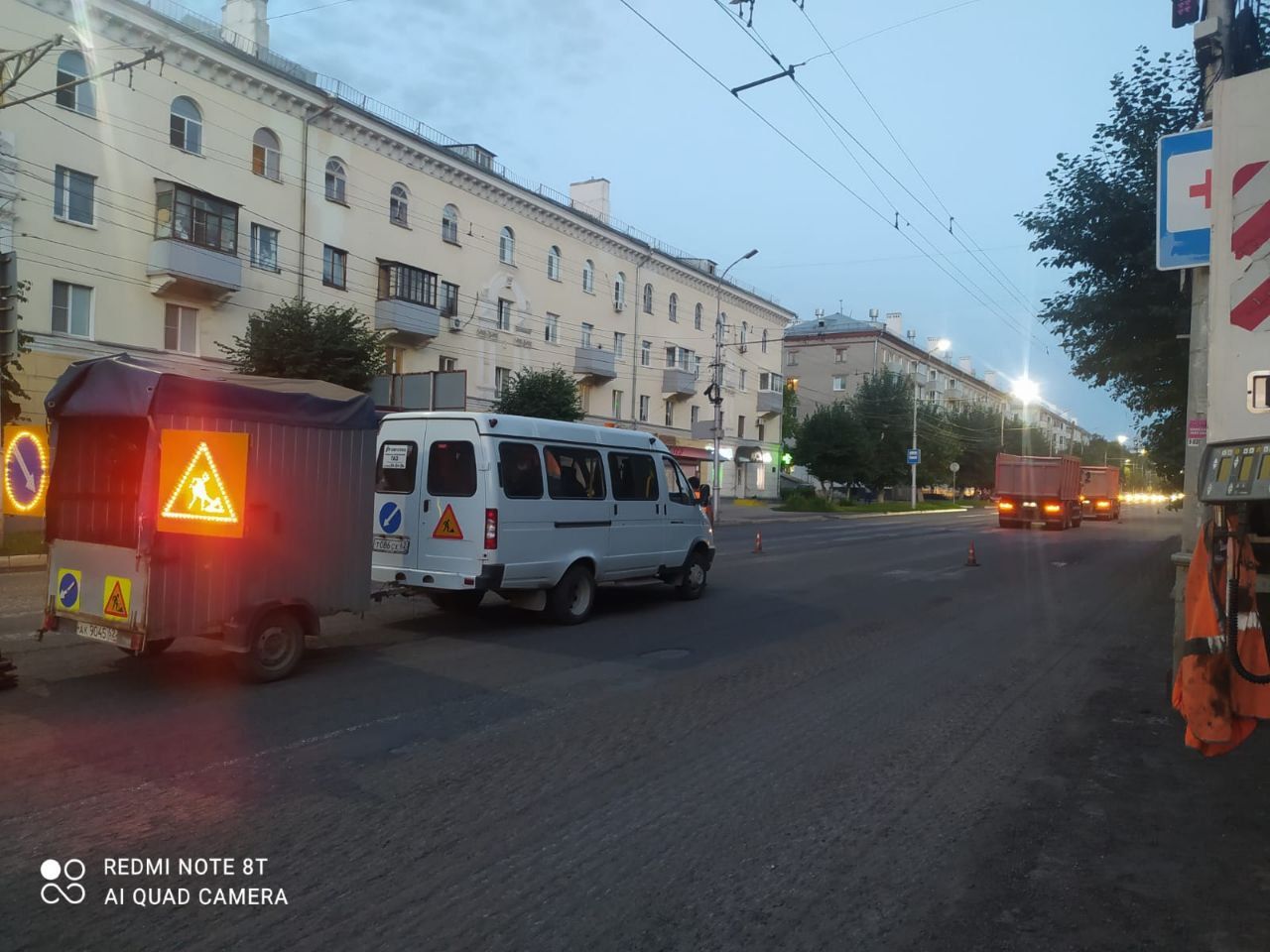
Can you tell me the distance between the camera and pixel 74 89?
73.4 feet

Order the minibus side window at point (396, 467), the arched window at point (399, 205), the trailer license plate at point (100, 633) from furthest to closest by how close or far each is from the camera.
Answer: the arched window at point (399, 205)
the minibus side window at point (396, 467)
the trailer license plate at point (100, 633)

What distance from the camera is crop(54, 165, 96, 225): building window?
22.1 metres

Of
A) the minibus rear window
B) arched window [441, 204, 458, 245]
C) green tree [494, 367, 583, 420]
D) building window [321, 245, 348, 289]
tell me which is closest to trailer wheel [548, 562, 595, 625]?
the minibus rear window

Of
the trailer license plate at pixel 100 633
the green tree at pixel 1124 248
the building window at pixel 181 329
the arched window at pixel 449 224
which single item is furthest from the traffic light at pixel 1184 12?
the arched window at pixel 449 224

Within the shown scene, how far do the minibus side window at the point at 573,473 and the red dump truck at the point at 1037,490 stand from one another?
95.4 ft

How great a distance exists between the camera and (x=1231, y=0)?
7012 mm

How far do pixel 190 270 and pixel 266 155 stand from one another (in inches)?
215

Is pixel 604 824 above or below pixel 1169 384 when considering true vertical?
below

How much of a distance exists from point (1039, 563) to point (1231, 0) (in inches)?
578

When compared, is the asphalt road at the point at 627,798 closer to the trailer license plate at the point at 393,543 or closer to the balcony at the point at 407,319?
the trailer license plate at the point at 393,543

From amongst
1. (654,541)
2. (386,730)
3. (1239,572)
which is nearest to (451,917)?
(386,730)

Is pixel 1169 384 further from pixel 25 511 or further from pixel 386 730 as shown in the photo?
pixel 25 511

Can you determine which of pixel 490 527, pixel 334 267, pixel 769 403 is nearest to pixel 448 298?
pixel 334 267

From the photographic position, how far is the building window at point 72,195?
2209 centimetres
